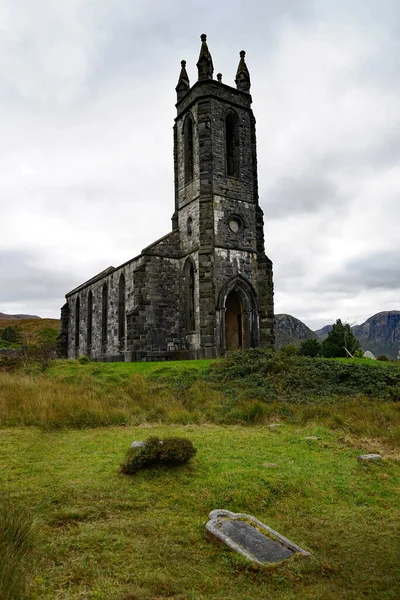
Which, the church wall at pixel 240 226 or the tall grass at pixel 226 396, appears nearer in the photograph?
the tall grass at pixel 226 396

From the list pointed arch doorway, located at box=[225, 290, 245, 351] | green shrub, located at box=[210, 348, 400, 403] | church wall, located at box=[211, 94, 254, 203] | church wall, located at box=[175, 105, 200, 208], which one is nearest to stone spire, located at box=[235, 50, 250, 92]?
church wall, located at box=[211, 94, 254, 203]

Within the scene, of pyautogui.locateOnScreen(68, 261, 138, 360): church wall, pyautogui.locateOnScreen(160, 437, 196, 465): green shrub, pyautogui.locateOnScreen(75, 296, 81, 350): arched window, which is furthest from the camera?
pyautogui.locateOnScreen(75, 296, 81, 350): arched window

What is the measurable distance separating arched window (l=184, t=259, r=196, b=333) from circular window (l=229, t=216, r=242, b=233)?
2751 millimetres

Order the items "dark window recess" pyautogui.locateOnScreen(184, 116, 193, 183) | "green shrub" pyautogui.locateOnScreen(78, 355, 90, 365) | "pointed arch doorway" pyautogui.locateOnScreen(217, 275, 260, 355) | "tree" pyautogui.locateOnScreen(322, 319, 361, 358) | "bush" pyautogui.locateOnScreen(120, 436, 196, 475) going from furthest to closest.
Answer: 1. "tree" pyautogui.locateOnScreen(322, 319, 361, 358)
2. "dark window recess" pyautogui.locateOnScreen(184, 116, 193, 183)
3. "pointed arch doorway" pyautogui.locateOnScreen(217, 275, 260, 355)
4. "green shrub" pyautogui.locateOnScreen(78, 355, 90, 365)
5. "bush" pyautogui.locateOnScreen(120, 436, 196, 475)

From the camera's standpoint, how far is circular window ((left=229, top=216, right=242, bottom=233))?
22.8 meters

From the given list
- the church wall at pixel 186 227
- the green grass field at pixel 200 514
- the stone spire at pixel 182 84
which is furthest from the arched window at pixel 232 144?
the green grass field at pixel 200 514

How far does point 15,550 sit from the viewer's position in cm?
322

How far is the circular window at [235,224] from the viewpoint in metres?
22.8

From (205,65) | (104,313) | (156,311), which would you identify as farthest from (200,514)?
(104,313)

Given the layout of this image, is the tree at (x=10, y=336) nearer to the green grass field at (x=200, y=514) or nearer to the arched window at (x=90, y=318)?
the arched window at (x=90, y=318)

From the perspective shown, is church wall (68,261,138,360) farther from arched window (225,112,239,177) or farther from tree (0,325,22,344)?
tree (0,325,22,344)

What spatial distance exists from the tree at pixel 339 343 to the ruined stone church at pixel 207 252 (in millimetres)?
5957

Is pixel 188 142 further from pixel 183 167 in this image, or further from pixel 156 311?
pixel 156 311

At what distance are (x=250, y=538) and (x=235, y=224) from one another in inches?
790
